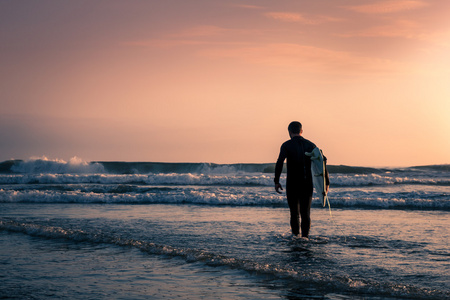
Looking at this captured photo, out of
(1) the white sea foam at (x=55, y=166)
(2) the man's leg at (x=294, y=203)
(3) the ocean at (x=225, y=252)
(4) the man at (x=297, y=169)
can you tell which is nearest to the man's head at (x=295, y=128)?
(4) the man at (x=297, y=169)

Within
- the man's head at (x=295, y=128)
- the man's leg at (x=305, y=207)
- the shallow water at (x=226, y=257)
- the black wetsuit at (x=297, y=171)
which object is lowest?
the shallow water at (x=226, y=257)

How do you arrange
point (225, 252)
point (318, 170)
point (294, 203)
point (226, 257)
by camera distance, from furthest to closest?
1. point (294, 203)
2. point (318, 170)
3. point (225, 252)
4. point (226, 257)

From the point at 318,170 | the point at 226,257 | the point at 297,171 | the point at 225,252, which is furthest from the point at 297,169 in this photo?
the point at 226,257

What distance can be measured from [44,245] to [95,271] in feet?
7.58

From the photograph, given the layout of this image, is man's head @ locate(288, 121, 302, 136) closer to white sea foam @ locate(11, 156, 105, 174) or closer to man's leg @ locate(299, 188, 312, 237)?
man's leg @ locate(299, 188, 312, 237)

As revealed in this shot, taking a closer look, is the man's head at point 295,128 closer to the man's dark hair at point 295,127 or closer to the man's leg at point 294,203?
the man's dark hair at point 295,127

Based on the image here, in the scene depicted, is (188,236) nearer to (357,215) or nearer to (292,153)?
(292,153)

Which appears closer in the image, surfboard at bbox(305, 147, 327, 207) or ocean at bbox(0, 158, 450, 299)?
ocean at bbox(0, 158, 450, 299)

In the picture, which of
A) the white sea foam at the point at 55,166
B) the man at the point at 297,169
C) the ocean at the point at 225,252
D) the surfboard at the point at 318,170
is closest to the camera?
the ocean at the point at 225,252

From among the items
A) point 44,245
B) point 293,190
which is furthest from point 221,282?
point 44,245

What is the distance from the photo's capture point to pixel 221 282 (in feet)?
16.4

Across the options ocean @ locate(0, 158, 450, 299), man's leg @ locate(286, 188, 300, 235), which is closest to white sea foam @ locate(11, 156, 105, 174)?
ocean @ locate(0, 158, 450, 299)

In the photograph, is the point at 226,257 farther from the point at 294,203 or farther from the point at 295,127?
the point at 295,127

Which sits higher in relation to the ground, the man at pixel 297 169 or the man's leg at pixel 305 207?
the man at pixel 297 169
